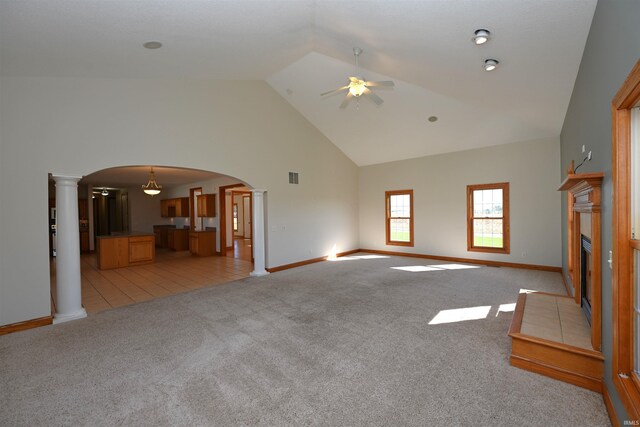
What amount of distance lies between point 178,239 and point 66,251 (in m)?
6.81

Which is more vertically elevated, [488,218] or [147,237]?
[488,218]

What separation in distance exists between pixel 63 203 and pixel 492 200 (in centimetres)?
817

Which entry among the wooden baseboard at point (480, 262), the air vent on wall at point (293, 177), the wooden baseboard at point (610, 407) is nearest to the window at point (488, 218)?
the wooden baseboard at point (480, 262)

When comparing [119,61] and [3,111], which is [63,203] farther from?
[119,61]

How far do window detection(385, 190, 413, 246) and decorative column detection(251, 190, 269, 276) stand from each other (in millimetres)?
4156

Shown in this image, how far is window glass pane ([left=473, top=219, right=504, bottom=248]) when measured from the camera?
7000 mm

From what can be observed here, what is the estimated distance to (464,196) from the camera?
742 centimetres

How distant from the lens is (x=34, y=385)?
95.1 inches

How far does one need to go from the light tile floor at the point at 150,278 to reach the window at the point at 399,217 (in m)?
4.28

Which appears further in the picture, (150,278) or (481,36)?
(150,278)

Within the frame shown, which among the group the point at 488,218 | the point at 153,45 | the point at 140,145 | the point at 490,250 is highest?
the point at 153,45

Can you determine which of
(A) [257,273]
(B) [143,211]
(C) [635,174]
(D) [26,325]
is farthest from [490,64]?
(B) [143,211]

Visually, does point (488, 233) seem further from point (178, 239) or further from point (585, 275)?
point (178, 239)

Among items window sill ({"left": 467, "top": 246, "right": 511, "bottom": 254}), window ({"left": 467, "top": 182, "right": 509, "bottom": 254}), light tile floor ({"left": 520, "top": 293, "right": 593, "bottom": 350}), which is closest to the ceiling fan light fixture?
light tile floor ({"left": 520, "top": 293, "right": 593, "bottom": 350})
